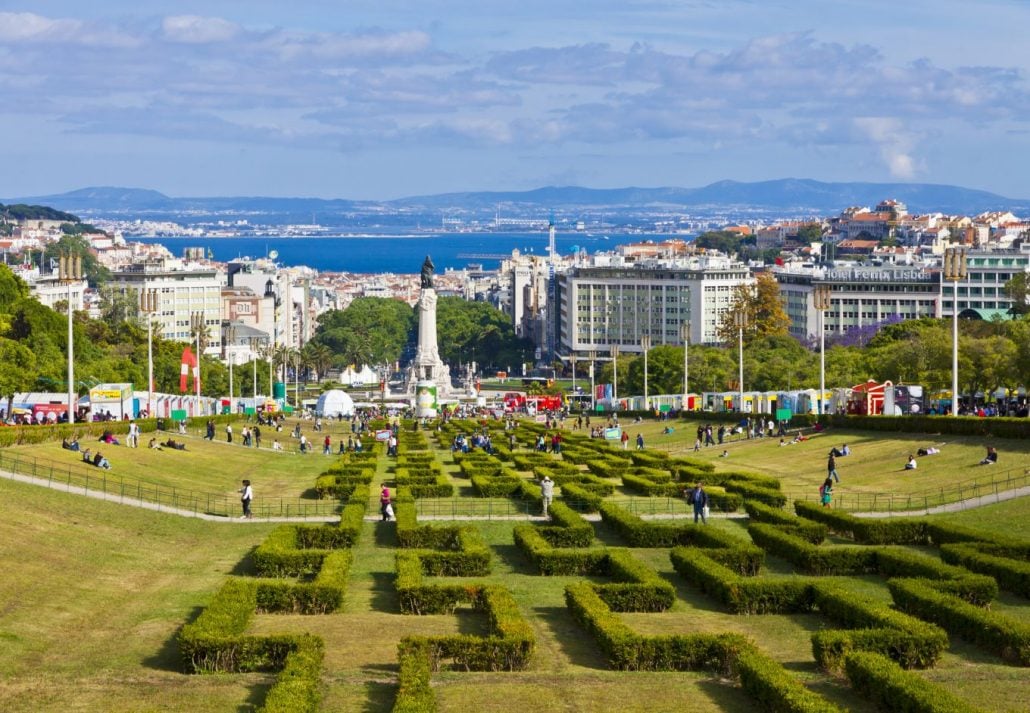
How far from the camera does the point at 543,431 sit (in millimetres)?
95312

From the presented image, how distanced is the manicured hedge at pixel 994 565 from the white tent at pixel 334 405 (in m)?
99.2

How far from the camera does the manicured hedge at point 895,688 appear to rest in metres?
23.1

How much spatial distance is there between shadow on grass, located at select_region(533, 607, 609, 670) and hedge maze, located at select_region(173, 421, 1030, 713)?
13 cm

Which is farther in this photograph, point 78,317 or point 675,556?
point 78,317

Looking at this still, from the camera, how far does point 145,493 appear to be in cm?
5284

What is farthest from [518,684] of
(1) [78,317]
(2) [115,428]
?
(1) [78,317]

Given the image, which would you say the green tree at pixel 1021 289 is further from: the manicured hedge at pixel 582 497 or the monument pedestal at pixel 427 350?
the manicured hedge at pixel 582 497

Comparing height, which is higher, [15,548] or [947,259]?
[947,259]

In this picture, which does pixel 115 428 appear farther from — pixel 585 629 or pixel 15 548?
pixel 585 629

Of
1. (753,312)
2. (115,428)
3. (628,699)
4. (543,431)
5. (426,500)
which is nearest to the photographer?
(628,699)

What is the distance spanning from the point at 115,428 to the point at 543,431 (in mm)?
29620

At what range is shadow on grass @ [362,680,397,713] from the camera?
25375 millimetres

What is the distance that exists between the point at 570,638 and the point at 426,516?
67.0 feet

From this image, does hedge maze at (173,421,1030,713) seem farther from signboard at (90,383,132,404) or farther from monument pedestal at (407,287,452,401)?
monument pedestal at (407,287,452,401)
